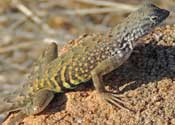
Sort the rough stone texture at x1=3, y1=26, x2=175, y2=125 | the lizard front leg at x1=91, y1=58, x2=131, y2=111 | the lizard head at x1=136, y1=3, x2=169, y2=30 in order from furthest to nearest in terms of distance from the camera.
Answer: the lizard head at x1=136, y1=3, x2=169, y2=30, the lizard front leg at x1=91, y1=58, x2=131, y2=111, the rough stone texture at x1=3, y1=26, x2=175, y2=125

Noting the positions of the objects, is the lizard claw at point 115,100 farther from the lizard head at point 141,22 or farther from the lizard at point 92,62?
the lizard head at point 141,22

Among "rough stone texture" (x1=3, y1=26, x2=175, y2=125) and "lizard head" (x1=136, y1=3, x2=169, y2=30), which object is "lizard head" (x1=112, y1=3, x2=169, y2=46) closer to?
"lizard head" (x1=136, y1=3, x2=169, y2=30)

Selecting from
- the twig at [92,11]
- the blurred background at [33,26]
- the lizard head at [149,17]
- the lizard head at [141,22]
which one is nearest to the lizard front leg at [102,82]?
the lizard head at [141,22]

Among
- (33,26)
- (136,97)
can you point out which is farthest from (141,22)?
(33,26)

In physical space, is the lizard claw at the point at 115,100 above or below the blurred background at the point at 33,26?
below

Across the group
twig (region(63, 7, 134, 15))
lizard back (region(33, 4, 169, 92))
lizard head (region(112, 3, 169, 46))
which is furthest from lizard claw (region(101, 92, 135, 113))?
twig (region(63, 7, 134, 15))

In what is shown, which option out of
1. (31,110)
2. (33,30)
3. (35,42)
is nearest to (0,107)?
(31,110)

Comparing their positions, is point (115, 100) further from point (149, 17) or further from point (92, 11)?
point (92, 11)
